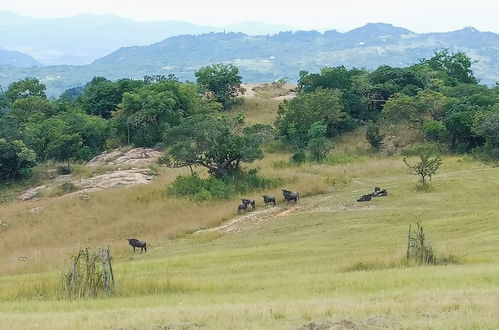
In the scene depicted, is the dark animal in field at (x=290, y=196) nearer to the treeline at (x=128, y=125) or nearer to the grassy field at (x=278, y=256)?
the grassy field at (x=278, y=256)

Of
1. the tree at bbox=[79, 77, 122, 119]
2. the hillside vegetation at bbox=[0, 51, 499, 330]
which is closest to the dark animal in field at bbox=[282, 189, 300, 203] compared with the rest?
the hillside vegetation at bbox=[0, 51, 499, 330]

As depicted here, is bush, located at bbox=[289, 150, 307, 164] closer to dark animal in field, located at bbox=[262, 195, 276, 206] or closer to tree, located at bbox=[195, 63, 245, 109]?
dark animal in field, located at bbox=[262, 195, 276, 206]

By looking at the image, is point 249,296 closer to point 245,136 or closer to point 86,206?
point 86,206

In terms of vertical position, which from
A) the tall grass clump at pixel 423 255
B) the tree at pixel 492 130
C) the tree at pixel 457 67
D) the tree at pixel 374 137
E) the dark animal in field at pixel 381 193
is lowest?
the dark animal in field at pixel 381 193

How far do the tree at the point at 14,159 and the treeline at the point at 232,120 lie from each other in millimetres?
94

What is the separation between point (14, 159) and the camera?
53.4 metres

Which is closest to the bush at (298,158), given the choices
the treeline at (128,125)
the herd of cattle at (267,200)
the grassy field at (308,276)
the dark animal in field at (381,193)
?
the treeline at (128,125)

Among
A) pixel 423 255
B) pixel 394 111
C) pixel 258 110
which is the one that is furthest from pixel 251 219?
pixel 258 110

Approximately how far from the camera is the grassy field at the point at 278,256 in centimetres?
1180

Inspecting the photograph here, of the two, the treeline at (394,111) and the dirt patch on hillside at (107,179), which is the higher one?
the treeline at (394,111)

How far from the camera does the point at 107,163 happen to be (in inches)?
2283

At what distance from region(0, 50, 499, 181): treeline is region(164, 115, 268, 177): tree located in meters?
0.07

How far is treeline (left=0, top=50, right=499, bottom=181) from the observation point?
4378 cm

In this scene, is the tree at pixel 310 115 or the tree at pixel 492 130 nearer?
the tree at pixel 492 130
